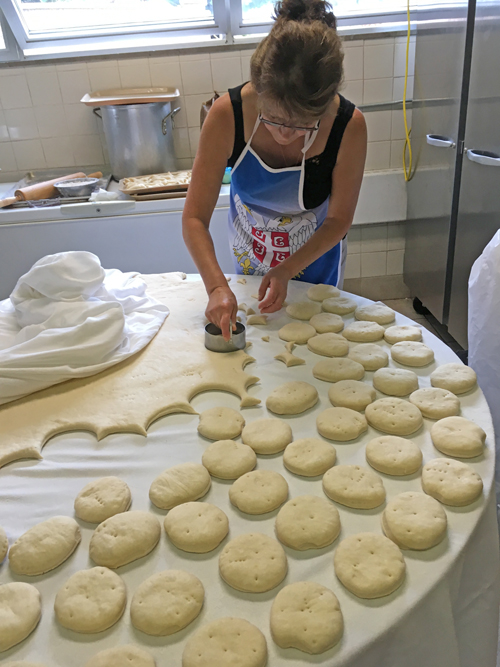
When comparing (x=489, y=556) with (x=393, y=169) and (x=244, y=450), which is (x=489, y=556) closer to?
(x=244, y=450)

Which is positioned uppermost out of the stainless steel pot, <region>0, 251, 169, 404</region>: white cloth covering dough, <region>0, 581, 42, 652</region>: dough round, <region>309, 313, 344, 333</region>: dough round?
the stainless steel pot

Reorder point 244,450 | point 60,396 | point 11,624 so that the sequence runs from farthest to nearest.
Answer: point 60,396 < point 244,450 < point 11,624

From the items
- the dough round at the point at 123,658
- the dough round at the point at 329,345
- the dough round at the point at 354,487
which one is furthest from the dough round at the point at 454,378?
the dough round at the point at 123,658

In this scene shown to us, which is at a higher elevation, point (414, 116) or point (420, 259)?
point (414, 116)

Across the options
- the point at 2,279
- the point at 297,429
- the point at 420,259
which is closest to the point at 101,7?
the point at 2,279

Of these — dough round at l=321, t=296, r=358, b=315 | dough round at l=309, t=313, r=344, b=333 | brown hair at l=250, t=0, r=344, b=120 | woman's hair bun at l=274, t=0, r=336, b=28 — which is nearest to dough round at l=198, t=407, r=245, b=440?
dough round at l=309, t=313, r=344, b=333

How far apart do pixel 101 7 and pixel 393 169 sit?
198 cm

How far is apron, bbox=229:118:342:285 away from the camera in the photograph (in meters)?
1.58

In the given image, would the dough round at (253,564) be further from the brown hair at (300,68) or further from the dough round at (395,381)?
the brown hair at (300,68)

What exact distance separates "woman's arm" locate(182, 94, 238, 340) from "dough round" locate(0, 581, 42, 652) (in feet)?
2.77

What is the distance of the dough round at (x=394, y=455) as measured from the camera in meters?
0.93

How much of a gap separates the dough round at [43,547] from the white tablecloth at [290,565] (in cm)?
1

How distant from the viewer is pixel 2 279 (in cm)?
261

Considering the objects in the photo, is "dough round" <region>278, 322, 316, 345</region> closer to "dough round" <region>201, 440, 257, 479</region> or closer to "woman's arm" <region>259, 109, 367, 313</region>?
"woman's arm" <region>259, 109, 367, 313</region>
